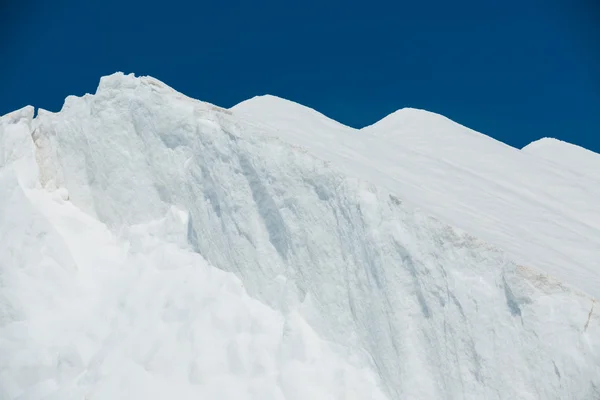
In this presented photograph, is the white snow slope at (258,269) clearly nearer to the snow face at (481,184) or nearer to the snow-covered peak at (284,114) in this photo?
the snow face at (481,184)

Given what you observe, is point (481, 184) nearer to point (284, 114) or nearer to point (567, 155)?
point (284, 114)

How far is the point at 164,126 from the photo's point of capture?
14.5 m

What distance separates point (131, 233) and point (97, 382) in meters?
3.10

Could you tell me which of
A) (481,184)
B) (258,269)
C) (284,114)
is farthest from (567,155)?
(258,269)

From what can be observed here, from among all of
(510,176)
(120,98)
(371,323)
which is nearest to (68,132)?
(120,98)

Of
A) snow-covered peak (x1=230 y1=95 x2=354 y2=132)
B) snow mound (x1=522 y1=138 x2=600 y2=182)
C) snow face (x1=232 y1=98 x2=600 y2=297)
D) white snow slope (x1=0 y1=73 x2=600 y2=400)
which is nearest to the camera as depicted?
white snow slope (x1=0 y1=73 x2=600 y2=400)

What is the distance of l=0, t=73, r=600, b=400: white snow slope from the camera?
1126cm

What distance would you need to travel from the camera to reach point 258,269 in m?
13.0

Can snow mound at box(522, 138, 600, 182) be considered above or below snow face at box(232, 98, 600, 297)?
above

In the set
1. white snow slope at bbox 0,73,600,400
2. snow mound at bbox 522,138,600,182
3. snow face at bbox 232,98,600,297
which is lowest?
white snow slope at bbox 0,73,600,400

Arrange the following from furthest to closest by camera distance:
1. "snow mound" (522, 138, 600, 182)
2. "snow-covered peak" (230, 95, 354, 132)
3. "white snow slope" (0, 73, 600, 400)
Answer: "snow mound" (522, 138, 600, 182) → "snow-covered peak" (230, 95, 354, 132) → "white snow slope" (0, 73, 600, 400)

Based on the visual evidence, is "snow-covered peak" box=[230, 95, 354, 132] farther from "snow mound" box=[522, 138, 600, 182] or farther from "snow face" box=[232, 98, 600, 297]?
"snow mound" box=[522, 138, 600, 182]

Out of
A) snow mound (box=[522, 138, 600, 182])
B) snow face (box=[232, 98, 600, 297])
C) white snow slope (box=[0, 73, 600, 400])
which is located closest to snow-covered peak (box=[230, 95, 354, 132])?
snow face (box=[232, 98, 600, 297])

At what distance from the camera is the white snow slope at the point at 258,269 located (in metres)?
11.3
